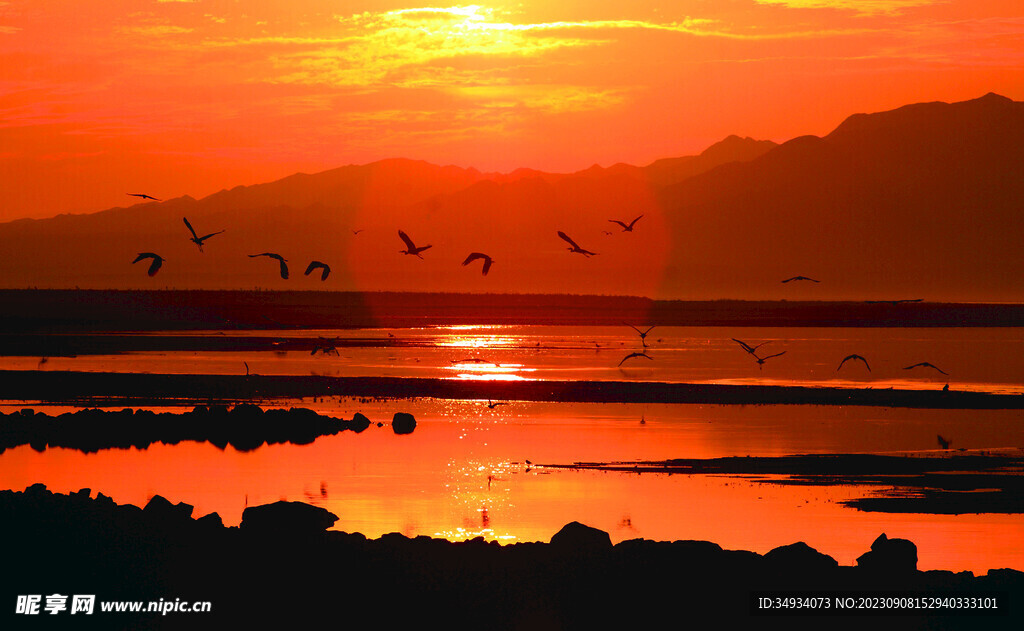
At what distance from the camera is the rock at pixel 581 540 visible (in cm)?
1695

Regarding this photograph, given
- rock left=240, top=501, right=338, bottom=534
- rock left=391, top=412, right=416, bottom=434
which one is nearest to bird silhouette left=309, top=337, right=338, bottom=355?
rock left=391, top=412, right=416, bottom=434

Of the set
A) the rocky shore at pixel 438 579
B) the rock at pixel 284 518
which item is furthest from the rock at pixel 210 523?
the rock at pixel 284 518

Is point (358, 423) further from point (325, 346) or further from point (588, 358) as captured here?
point (325, 346)

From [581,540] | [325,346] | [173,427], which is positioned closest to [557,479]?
[581,540]

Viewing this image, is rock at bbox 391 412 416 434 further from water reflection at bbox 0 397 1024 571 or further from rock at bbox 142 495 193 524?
rock at bbox 142 495 193 524

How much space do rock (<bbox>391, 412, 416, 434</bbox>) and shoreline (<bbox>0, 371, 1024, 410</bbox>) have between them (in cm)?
903

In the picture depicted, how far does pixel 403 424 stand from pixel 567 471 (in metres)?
8.90

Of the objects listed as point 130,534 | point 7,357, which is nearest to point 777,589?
point 130,534

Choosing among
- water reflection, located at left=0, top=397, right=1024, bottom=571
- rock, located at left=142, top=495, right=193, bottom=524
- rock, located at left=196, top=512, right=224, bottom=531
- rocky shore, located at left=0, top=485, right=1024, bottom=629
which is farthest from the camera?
water reflection, located at left=0, top=397, right=1024, bottom=571

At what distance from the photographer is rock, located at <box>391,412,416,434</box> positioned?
114 feet

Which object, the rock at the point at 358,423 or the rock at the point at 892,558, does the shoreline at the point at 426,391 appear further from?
the rock at the point at 892,558

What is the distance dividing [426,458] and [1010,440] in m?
16.6

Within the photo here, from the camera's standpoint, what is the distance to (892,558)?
16641 mm

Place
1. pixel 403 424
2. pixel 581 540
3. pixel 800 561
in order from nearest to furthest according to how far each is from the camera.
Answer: pixel 800 561 → pixel 581 540 → pixel 403 424
